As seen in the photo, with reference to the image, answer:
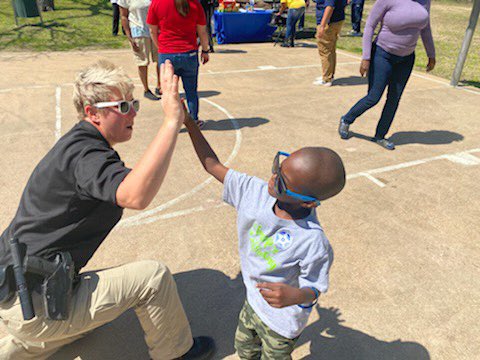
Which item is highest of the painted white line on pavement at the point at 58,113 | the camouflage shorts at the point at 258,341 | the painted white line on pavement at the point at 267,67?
the camouflage shorts at the point at 258,341

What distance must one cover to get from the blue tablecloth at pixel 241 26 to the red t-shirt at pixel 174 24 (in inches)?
301

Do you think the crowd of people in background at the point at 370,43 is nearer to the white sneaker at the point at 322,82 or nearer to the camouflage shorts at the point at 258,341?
the white sneaker at the point at 322,82

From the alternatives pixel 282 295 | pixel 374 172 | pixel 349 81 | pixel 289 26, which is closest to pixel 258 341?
pixel 282 295

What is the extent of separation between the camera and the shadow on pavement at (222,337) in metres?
2.61

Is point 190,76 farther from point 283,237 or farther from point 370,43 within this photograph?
point 283,237

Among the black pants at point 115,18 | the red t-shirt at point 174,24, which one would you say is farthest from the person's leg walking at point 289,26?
the red t-shirt at point 174,24

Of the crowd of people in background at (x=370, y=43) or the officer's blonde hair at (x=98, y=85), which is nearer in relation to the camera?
the officer's blonde hair at (x=98, y=85)

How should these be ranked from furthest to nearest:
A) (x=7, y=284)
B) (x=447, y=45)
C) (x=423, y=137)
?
1. (x=447, y=45)
2. (x=423, y=137)
3. (x=7, y=284)

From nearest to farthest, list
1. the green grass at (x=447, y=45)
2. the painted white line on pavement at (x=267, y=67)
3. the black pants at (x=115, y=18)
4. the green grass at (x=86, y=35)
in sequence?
1. the painted white line on pavement at (x=267, y=67)
2. the green grass at (x=447, y=45)
3. the green grass at (x=86, y=35)
4. the black pants at (x=115, y=18)

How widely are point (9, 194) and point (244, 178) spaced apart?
342 centimetres

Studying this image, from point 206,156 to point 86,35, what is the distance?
12368 millimetres

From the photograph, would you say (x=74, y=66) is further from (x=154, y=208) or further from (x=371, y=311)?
(x=371, y=311)

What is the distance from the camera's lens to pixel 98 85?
203cm

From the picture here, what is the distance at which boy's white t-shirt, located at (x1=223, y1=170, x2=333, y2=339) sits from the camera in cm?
182
